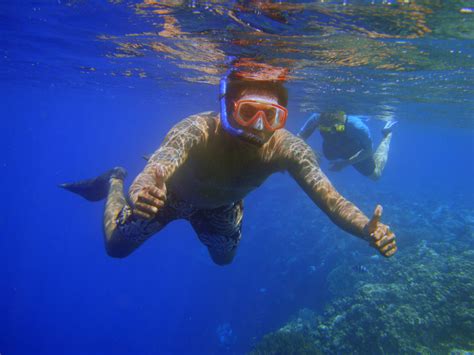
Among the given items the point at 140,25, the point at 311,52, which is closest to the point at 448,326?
the point at 311,52

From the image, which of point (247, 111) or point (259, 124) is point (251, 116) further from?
point (259, 124)

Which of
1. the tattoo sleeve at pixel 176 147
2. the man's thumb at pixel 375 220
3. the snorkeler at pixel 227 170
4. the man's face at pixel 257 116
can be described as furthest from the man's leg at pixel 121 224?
the man's thumb at pixel 375 220

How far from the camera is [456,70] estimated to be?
42.6ft

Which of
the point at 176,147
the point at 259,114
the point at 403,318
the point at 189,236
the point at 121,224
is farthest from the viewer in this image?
the point at 189,236

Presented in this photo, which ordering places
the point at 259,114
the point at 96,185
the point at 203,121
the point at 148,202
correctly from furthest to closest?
the point at 96,185 < the point at 203,121 < the point at 259,114 < the point at 148,202

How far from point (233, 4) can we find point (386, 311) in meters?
9.95

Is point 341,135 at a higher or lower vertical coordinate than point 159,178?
lower

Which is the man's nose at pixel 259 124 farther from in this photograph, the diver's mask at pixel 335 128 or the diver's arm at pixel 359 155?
the diver's arm at pixel 359 155

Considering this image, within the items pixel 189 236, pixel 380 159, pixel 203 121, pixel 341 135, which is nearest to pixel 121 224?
pixel 203 121

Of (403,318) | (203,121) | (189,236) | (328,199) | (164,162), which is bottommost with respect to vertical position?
(189,236)

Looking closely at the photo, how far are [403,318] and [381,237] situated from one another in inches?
337

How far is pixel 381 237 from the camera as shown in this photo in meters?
2.89

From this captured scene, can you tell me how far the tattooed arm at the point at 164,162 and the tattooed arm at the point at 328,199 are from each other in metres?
1.03

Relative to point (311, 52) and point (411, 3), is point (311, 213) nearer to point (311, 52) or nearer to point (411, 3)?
point (311, 52)
